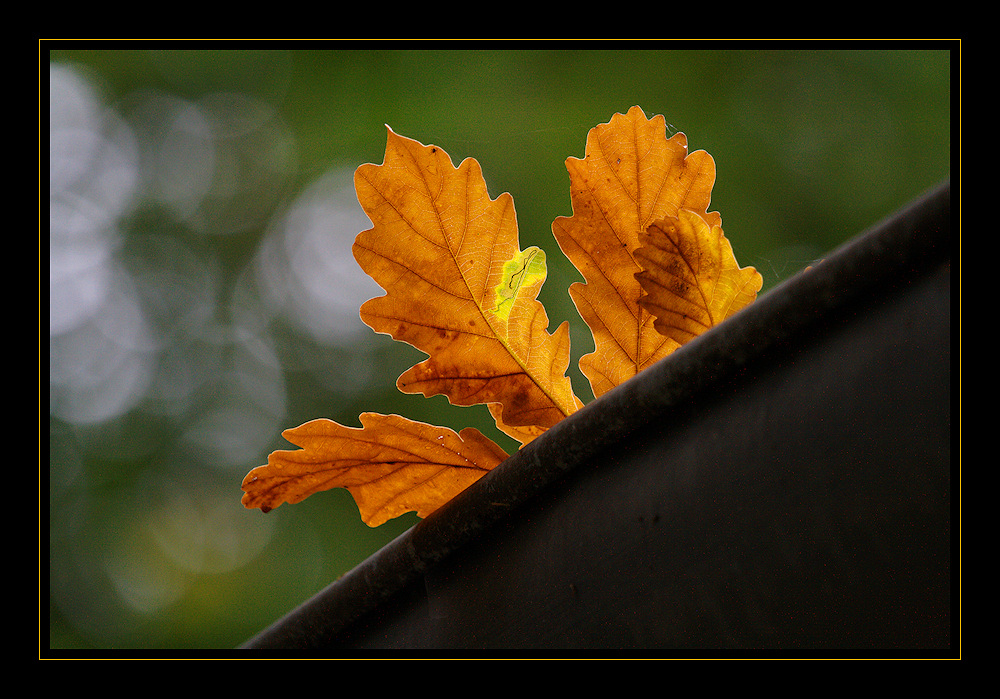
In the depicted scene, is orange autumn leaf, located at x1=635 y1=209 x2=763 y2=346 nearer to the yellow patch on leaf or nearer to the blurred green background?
the yellow patch on leaf

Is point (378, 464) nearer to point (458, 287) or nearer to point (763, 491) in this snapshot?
point (458, 287)

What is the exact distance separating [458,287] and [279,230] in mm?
2469

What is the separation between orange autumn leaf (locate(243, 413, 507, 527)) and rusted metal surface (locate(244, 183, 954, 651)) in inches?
3.0

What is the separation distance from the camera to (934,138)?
6.39 ft

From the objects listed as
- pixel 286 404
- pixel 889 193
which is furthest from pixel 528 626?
pixel 286 404

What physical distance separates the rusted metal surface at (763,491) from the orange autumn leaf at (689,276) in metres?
0.10

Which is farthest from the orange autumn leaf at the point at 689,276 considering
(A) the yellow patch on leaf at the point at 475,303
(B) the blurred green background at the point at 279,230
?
(B) the blurred green background at the point at 279,230

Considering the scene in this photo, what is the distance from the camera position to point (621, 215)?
41cm

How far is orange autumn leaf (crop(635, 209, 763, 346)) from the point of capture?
0.36 m

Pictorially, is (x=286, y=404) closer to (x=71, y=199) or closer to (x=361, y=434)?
(x=71, y=199)

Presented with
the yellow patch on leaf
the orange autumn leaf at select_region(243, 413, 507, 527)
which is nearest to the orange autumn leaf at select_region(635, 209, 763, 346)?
the yellow patch on leaf

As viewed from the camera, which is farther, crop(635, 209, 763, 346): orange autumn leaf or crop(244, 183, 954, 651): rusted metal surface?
crop(635, 209, 763, 346): orange autumn leaf

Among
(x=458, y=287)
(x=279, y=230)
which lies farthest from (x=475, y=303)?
(x=279, y=230)

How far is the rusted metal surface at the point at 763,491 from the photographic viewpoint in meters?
0.25
